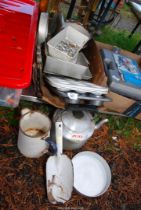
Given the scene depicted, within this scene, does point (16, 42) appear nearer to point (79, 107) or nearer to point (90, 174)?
point (79, 107)

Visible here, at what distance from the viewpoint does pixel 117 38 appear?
2980mm

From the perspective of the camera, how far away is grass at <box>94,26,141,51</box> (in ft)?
9.41

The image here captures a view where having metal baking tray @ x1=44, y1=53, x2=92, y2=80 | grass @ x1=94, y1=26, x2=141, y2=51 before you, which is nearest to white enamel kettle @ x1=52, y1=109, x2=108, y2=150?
metal baking tray @ x1=44, y1=53, x2=92, y2=80

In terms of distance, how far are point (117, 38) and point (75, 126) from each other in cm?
187

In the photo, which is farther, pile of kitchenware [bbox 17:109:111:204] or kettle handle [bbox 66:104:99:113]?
kettle handle [bbox 66:104:99:113]

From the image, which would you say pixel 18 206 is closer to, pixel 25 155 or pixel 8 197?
pixel 8 197

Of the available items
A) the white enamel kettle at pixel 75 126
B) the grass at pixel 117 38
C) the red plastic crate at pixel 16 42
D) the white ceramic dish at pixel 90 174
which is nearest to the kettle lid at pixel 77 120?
the white enamel kettle at pixel 75 126

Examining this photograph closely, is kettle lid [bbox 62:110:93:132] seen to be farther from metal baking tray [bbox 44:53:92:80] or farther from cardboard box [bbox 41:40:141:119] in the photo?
metal baking tray [bbox 44:53:92:80]

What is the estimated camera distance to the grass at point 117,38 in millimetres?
2868

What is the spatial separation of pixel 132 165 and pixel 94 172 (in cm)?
35

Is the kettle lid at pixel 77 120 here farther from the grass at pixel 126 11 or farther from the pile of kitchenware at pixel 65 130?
the grass at pixel 126 11

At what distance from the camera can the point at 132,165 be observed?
1.79m

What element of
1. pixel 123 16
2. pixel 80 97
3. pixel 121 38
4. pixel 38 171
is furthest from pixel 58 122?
pixel 123 16

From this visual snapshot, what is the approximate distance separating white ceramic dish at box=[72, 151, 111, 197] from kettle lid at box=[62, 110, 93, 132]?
0.24m
